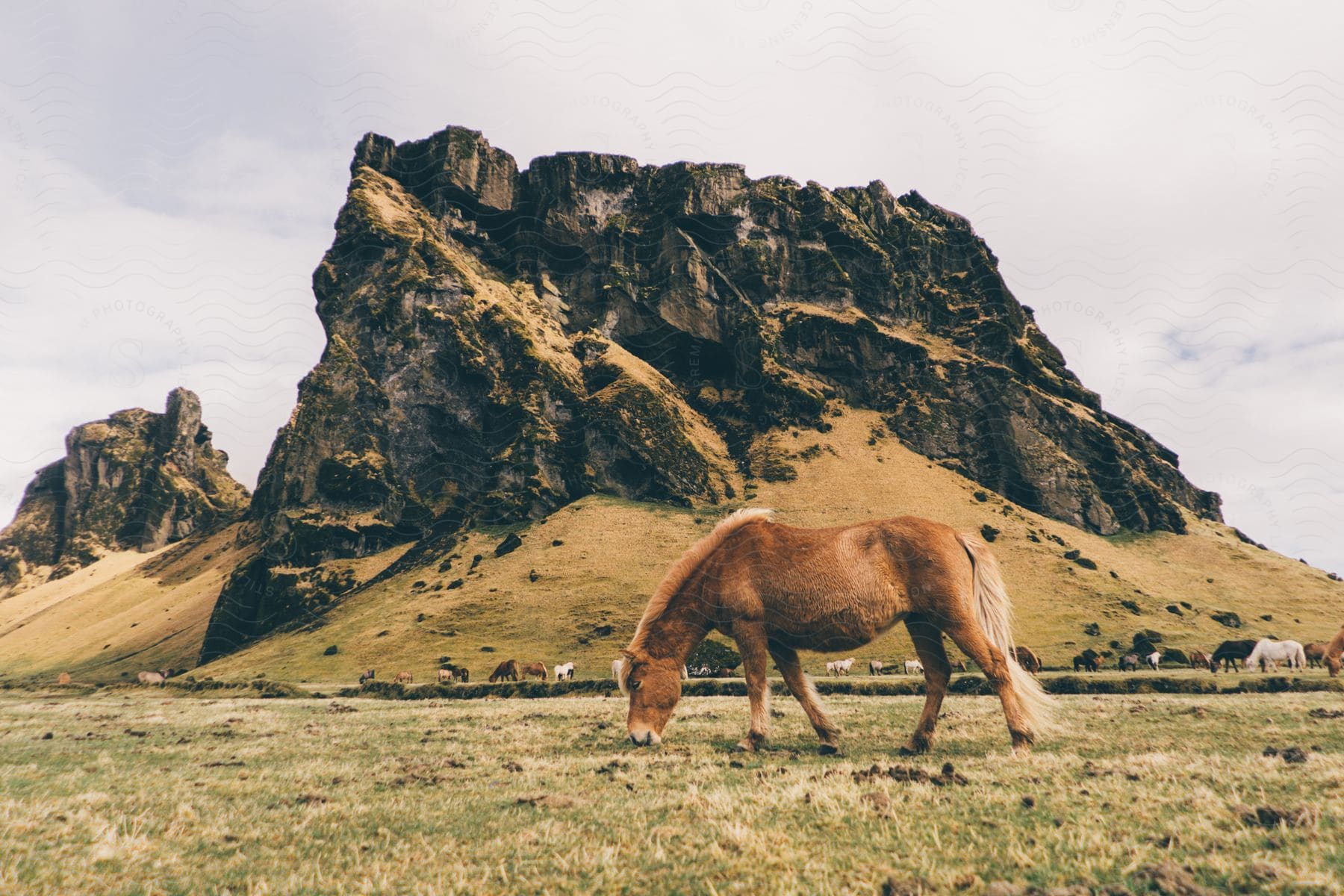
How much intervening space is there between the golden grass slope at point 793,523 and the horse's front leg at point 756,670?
5551 cm

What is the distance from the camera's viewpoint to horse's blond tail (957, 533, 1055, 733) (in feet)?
36.2

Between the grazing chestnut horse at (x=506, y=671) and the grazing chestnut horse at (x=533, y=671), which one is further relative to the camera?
the grazing chestnut horse at (x=533, y=671)

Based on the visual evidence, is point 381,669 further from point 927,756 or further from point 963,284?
point 963,284

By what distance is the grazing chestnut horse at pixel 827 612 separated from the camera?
37.2 feet

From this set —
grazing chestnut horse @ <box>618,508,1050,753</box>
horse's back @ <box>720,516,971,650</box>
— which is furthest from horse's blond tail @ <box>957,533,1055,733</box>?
horse's back @ <box>720,516,971,650</box>

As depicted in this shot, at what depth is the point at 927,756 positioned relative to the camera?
34.8ft

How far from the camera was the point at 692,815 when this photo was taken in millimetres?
6965

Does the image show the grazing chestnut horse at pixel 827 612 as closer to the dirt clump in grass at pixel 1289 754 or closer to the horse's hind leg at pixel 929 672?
the horse's hind leg at pixel 929 672

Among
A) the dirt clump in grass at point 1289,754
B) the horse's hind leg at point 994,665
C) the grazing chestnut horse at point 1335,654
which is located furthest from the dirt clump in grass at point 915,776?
the grazing chestnut horse at point 1335,654

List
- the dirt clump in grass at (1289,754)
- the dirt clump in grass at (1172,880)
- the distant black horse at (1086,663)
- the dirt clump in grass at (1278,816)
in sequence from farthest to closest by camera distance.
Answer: the distant black horse at (1086,663) < the dirt clump in grass at (1289,754) < the dirt clump in grass at (1278,816) < the dirt clump in grass at (1172,880)

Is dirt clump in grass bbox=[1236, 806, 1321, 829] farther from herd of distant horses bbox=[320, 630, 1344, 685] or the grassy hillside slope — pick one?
the grassy hillside slope

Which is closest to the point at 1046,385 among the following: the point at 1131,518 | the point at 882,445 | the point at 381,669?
the point at 1131,518

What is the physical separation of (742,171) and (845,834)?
178 metres

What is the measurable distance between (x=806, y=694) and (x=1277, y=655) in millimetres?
43782
